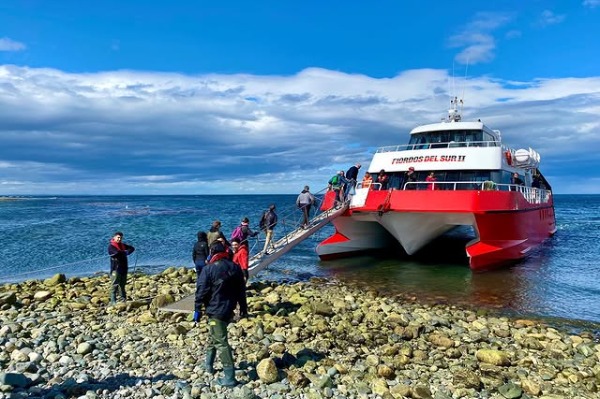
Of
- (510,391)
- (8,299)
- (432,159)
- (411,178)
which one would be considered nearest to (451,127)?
(432,159)

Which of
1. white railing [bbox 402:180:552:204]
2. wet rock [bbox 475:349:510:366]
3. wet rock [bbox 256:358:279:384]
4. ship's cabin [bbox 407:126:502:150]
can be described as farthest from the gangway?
wet rock [bbox 475:349:510:366]

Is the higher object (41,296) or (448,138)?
(448,138)

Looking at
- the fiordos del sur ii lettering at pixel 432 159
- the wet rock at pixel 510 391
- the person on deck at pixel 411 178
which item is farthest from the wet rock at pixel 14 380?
the fiordos del sur ii lettering at pixel 432 159

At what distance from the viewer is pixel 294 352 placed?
7137 mm

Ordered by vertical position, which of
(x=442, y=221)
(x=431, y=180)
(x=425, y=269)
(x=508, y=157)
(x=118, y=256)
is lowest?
(x=425, y=269)

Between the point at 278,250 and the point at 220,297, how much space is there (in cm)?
776

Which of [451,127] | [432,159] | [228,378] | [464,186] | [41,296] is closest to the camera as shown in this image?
[228,378]

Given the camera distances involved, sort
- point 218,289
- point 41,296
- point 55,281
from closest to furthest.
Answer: point 218,289 < point 41,296 < point 55,281

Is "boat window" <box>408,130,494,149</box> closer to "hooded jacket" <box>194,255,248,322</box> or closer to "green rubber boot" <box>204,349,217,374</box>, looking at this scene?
"hooded jacket" <box>194,255,248,322</box>

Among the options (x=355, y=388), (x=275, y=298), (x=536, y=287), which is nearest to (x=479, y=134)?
(x=536, y=287)

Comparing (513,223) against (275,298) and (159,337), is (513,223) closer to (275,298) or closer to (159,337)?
(275,298)

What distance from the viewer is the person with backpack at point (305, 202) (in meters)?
15.3

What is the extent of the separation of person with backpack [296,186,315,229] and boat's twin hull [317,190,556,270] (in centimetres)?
211

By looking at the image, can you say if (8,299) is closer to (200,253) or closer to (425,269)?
(200,253)
